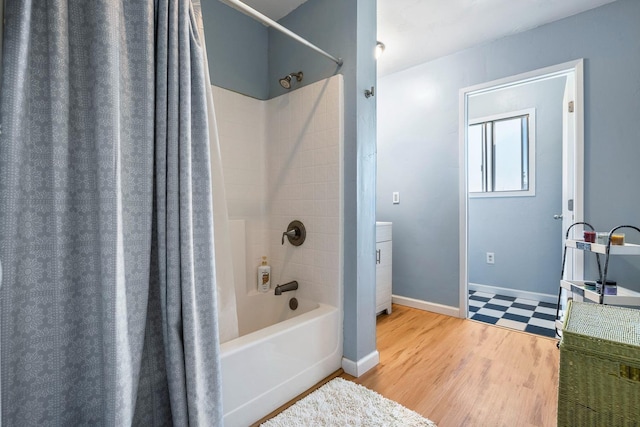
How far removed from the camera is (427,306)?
111 inches

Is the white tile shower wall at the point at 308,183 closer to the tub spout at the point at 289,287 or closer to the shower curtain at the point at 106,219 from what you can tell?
the tub spout at the point at 289,287

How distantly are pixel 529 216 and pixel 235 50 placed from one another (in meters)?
3.15

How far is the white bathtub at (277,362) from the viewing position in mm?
1276

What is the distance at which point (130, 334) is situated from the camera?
3.12 feet

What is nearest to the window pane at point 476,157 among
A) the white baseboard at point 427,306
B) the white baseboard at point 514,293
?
the white baseboard at point 514,293

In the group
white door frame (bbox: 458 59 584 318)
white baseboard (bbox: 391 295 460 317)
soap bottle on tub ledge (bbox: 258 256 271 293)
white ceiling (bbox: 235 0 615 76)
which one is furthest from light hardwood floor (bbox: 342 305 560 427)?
white ceiling (bbox: 235 0 615 76)

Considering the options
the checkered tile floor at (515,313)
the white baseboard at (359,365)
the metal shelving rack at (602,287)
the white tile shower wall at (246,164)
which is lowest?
the checkered tile floor at (515,313)

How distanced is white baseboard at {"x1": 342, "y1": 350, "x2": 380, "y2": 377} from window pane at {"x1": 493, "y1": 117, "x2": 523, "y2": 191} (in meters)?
2.59

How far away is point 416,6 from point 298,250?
1826 mm

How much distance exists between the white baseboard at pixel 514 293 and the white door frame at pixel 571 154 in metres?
1.04

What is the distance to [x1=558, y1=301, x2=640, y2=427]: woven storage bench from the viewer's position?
0.88 metres

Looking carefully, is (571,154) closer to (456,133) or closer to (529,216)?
(456,133)

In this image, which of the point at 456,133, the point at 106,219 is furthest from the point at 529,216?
the point at 106,219

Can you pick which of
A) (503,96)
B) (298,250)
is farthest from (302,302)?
(503,96)
